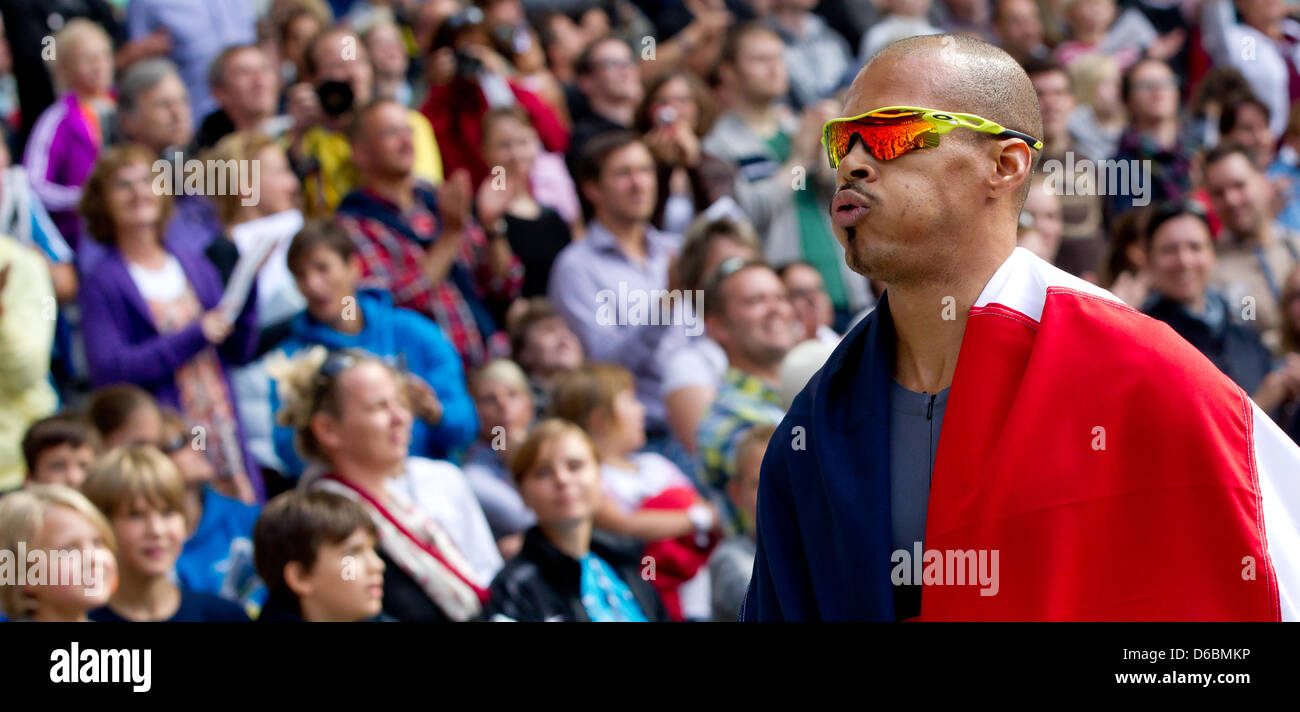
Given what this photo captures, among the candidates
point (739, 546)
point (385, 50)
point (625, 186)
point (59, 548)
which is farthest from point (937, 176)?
point (385, 50)

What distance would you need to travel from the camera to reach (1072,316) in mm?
2396

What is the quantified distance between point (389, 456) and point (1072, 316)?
2893 millimetres

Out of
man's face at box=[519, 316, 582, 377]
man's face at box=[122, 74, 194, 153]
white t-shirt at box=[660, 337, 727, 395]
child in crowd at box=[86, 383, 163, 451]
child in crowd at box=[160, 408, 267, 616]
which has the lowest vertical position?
child in crowd at box=[160, 408, 267, 616]

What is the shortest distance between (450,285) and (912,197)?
13.5 feet

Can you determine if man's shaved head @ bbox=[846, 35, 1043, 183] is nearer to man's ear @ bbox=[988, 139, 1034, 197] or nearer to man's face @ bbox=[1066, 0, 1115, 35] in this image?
man's ear @ bbox=[988, 139, 1034, 197]

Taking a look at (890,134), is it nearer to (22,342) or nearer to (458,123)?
(22,342)

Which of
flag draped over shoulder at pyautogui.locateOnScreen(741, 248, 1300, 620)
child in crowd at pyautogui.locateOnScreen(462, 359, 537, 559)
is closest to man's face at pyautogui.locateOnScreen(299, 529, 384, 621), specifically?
child in crowd at pyautogui.locateOnScreen(462, 359, 537, 559)

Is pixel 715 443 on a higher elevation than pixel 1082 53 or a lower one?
lower

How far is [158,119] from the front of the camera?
6750 mm

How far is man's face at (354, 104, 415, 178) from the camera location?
6418mm

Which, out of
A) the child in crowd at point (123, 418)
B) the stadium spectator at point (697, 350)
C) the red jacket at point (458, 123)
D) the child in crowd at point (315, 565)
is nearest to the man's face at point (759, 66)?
the red jacket at point (458, 123)

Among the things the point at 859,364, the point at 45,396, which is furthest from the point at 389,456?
the point at 859,364

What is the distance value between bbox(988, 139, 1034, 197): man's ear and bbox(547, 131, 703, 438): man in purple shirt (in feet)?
12.2
